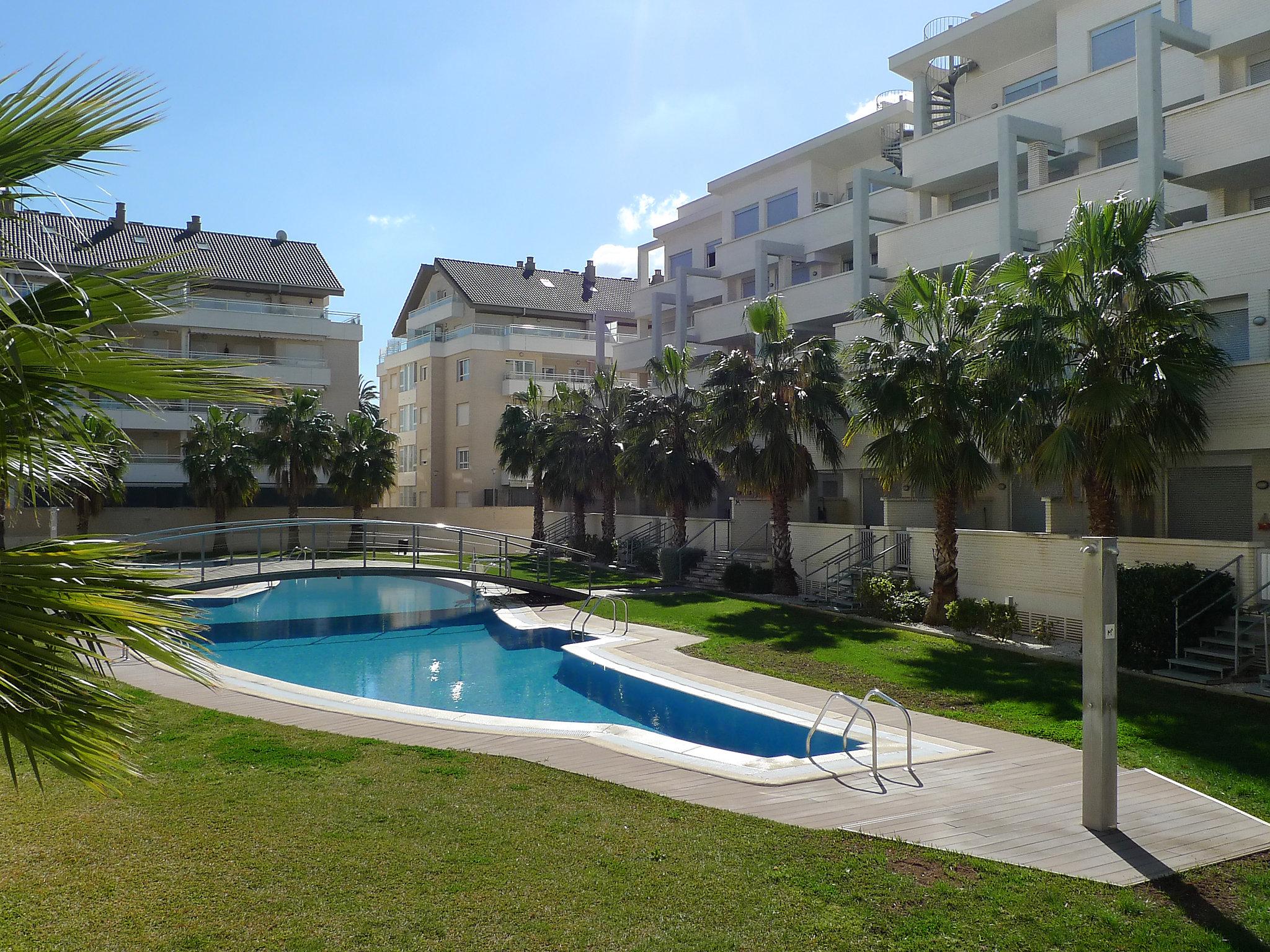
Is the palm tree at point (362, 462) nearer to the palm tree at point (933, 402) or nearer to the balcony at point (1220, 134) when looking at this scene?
the palm tree at point (933, 402)

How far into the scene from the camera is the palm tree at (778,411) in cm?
2514

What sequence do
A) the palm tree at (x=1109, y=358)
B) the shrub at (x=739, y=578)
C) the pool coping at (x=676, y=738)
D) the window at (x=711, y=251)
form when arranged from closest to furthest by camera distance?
the pool coping at (x=676, y=738) < the palm tree at (x=1109, y=358) < the shrub at (x=739, y=578) < the window at (x=711, y=251)

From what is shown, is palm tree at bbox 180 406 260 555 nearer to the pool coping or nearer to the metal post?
the pool coping

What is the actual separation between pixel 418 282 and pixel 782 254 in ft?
105

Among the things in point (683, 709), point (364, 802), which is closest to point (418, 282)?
point (683, 709)

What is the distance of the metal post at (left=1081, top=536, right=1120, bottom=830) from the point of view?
801cm

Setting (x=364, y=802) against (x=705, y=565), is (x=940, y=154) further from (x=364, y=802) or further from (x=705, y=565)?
(x=364, y=802)

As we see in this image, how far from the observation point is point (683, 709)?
48.8ft

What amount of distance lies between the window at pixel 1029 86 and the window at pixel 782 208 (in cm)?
877

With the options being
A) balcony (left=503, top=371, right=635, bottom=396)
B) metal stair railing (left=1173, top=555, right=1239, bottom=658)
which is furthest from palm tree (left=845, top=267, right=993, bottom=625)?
balcony (left=503, top=371, right=635, bottom=396)

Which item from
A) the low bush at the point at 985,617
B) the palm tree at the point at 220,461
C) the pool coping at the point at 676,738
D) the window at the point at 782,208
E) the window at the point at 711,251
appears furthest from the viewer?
the window at the point at 711,251

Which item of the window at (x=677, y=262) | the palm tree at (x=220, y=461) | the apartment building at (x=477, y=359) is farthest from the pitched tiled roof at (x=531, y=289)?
the palm tree at (x=220, y=461)

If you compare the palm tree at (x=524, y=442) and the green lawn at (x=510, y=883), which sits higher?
the palm tree at (x=524, y=442)

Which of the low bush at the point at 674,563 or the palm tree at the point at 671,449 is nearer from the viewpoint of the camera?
the low bush at the point at 674,563
